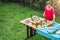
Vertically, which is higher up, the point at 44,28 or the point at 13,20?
the point at 44,28

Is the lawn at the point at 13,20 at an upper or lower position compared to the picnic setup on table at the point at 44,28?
lower

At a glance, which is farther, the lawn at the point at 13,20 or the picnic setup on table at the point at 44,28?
the lawn at the point at 13,20

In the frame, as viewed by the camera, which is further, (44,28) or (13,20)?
(13,20)

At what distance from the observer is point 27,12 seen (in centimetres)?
923

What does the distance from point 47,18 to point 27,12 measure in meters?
2.96

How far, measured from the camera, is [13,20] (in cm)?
845

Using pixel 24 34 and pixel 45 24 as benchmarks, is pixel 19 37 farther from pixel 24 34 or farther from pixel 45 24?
pixel 45 24

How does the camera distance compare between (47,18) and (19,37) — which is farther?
(19,37)

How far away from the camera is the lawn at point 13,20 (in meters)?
7.20

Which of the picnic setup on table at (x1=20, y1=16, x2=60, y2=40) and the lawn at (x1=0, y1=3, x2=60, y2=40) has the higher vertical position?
the picnic setup on table at (x1=20, y1=16, x2=60, y2=40)

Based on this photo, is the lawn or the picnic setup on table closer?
the picnic setup on table

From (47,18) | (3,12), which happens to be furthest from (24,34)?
(3,12)

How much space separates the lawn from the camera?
7.20m

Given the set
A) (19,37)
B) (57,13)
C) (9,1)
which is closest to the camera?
(19,37)
